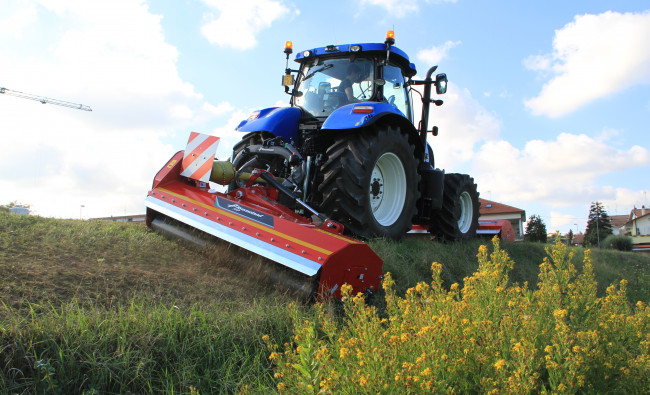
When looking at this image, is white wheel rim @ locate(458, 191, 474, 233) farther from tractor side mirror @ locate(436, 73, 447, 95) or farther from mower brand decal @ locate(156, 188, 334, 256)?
mower brand decal @ locate(156, 188, 334, 256)

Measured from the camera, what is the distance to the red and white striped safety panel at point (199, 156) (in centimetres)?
439

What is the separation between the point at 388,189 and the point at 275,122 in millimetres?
1460

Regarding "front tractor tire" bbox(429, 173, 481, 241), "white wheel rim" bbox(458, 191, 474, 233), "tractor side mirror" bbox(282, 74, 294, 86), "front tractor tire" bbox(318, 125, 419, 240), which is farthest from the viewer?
"white wheel rim" bbox(458, 191, 474, 233)

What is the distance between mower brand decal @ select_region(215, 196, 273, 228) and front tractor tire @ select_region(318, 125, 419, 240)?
3.34 feet

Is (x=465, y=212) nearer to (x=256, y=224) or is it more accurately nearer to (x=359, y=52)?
(x=359, y=52)

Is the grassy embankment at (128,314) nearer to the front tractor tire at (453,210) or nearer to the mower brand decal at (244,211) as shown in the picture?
the mower brand decal at (244,211)

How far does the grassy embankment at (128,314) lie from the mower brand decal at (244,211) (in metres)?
0.32

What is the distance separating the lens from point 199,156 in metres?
4.46

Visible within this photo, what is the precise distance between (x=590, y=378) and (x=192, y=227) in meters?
3.22

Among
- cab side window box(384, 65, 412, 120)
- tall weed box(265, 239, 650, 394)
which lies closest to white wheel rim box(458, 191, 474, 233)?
cab side window box(384, 65, 412, 120)

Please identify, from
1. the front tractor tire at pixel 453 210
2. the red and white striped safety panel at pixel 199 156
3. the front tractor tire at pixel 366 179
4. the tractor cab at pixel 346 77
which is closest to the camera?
the red and white striped safety panel at pixel 199 156

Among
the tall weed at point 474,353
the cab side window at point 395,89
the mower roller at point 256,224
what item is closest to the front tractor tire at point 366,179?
the mower roller at point 256,224

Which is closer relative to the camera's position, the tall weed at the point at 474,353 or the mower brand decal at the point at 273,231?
the tall weed at the point at 474,353

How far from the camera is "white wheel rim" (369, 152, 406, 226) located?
17.0ft
